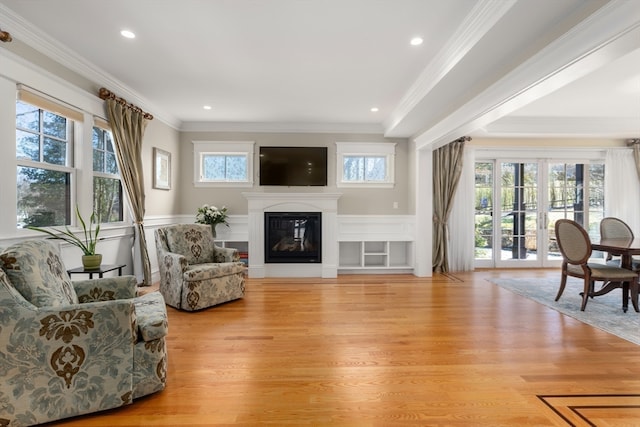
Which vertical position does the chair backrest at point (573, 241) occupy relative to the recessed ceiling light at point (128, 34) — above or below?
below

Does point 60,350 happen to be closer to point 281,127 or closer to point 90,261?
point 90,261

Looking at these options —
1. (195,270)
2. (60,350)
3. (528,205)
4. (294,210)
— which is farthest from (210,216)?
(528,205)

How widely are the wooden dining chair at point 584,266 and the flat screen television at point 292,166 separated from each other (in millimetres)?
3448

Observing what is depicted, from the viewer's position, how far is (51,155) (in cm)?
315

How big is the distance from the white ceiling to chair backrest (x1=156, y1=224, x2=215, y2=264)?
179 centimetres

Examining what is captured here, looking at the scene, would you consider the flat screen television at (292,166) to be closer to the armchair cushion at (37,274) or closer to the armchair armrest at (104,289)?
the armchair armrest at (104,289)

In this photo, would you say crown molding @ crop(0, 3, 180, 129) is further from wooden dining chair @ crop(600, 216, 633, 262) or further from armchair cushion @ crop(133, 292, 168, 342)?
wooden dining chair @ crop(600, 216, 633, 262)

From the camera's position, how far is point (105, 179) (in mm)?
3969

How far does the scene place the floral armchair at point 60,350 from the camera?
5.32 ft

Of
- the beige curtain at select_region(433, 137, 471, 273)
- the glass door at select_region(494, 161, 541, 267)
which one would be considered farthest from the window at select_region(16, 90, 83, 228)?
the glass door at select_region(494, 161, 541, 267)

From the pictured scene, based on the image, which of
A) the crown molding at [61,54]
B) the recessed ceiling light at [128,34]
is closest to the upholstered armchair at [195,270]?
the crown molding at [61,54]

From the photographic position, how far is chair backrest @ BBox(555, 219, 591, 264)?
136 inches

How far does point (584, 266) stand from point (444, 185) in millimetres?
2476

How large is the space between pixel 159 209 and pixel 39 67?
2.47 metres
